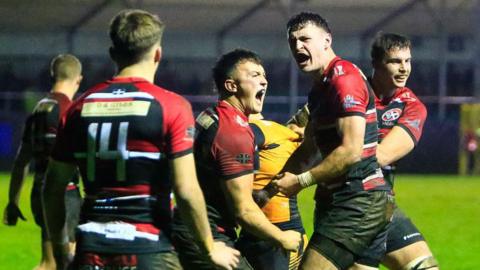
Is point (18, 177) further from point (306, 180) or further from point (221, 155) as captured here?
point (221, 155)

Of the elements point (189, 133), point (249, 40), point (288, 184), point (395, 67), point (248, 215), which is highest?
point (249, 40)

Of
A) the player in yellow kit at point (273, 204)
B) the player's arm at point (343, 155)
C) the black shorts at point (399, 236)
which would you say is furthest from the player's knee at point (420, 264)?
the player's arm at point (343, 155)

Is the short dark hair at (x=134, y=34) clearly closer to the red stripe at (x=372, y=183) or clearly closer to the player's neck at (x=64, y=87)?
the red stripe at (x=372, y=183)

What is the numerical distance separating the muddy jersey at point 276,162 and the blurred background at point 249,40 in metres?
28.0

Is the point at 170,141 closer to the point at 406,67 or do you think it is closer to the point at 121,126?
the point at 121,126

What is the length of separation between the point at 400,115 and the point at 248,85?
182 centimetres

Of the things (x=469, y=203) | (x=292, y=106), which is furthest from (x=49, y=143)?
(x=292, y=106)

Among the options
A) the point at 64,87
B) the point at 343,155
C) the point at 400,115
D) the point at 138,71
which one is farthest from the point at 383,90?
the point at 138,71

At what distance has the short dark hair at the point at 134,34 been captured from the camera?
18.1 feet

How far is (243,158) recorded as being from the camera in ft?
22.2

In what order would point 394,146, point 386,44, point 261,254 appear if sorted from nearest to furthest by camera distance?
point 261,254
point 394,146
point 386,44

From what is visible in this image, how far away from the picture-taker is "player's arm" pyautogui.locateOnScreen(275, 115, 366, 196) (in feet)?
23.1

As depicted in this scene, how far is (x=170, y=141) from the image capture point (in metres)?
5.48

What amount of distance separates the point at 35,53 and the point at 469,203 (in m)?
21.1
